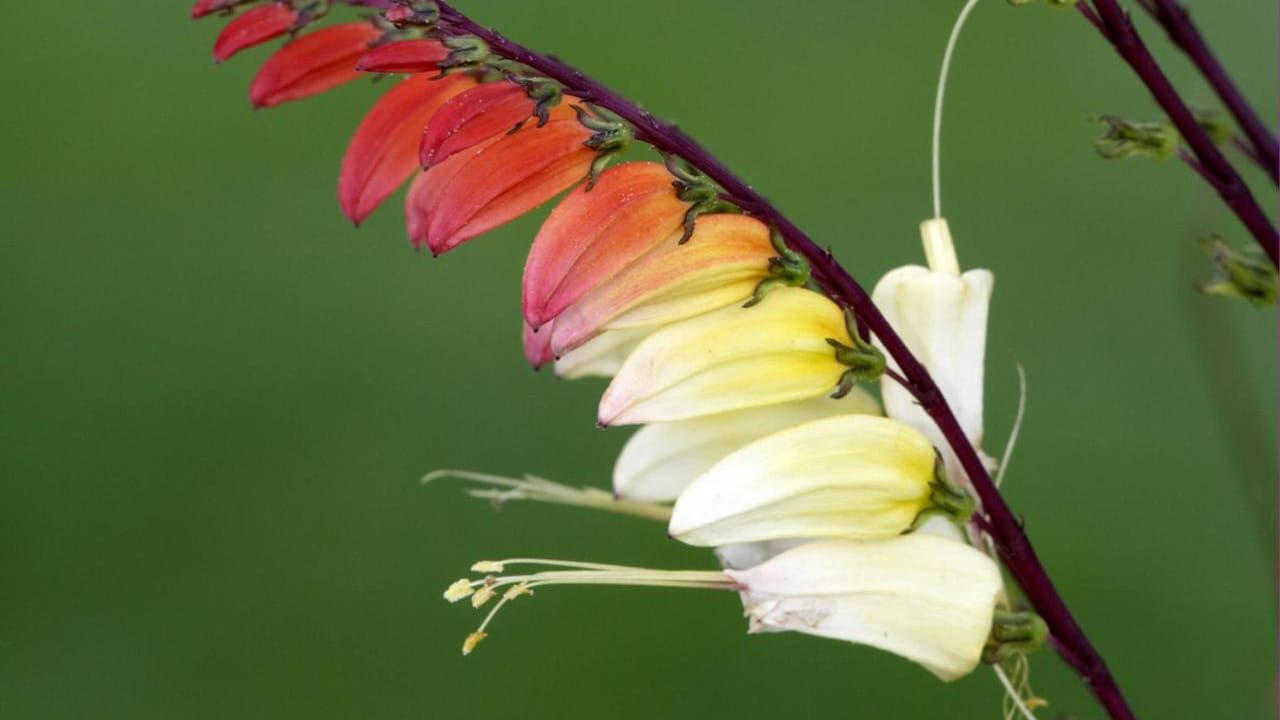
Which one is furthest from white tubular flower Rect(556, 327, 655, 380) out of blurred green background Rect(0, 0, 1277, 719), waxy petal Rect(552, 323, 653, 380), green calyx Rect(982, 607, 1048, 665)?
blurred green background Rect(0, 0, 1277, 719)

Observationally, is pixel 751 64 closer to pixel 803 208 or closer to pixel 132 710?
pixel 803 208

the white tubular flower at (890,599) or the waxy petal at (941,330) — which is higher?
the waxy petal at (941,330)

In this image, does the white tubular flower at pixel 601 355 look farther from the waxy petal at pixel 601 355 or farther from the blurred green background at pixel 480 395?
the blurred green background at pixel 480 395

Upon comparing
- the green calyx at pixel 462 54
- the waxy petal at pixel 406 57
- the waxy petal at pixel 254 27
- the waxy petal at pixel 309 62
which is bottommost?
the green calyx at pixel 462 54

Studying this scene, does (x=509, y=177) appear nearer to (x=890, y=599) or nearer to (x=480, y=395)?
(x=890, y=599)

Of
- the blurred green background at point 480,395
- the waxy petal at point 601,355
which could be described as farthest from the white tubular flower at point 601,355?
the blurred green background at point 480,395

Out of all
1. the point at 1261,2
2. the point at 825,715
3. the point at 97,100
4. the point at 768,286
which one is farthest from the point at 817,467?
the point at 97,100

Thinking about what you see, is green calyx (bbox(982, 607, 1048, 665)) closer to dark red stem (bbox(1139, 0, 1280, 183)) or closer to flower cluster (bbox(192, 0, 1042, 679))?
flower cluster (bbox(192, 0, 1042, 679))
